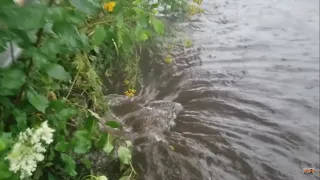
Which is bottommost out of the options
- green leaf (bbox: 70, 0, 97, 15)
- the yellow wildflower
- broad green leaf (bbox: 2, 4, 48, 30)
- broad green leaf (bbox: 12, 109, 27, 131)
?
broad green leaf (bbox: 12, 109, 27, 131)

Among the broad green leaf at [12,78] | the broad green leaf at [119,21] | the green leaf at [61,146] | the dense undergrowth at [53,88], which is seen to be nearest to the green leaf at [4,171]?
the dense undergrowth at [53,88]

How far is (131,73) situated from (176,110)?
1.74 feet

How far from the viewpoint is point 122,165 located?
2.13 metres

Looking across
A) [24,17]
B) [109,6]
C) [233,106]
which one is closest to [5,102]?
[24,17]

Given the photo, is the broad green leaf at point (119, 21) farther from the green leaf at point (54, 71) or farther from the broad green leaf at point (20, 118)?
the broad green leaf at point (20, 118)

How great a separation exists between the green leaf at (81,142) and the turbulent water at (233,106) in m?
1.03

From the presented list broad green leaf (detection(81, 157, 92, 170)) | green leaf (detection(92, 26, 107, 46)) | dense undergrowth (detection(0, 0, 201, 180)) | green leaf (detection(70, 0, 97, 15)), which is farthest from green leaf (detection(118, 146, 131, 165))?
green leaf (detection(70, 0, 97, 15))

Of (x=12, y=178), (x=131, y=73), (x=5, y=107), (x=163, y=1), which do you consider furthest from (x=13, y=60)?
(x=163, y=1)

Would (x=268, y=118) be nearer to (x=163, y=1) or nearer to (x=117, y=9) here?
(x=163, y=1)

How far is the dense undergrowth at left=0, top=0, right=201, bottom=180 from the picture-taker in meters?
1.01

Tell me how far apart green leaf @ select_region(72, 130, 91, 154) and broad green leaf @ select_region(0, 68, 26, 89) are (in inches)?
12.7

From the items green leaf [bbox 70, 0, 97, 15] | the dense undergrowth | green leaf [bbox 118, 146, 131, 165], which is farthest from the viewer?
green leaf [bbox 118, 146, 131, 165]

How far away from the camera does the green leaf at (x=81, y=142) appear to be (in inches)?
55.9

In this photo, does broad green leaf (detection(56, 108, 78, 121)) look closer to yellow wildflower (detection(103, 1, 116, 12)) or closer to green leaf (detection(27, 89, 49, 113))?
green leaf (detection(27, 89, 49, 113))
